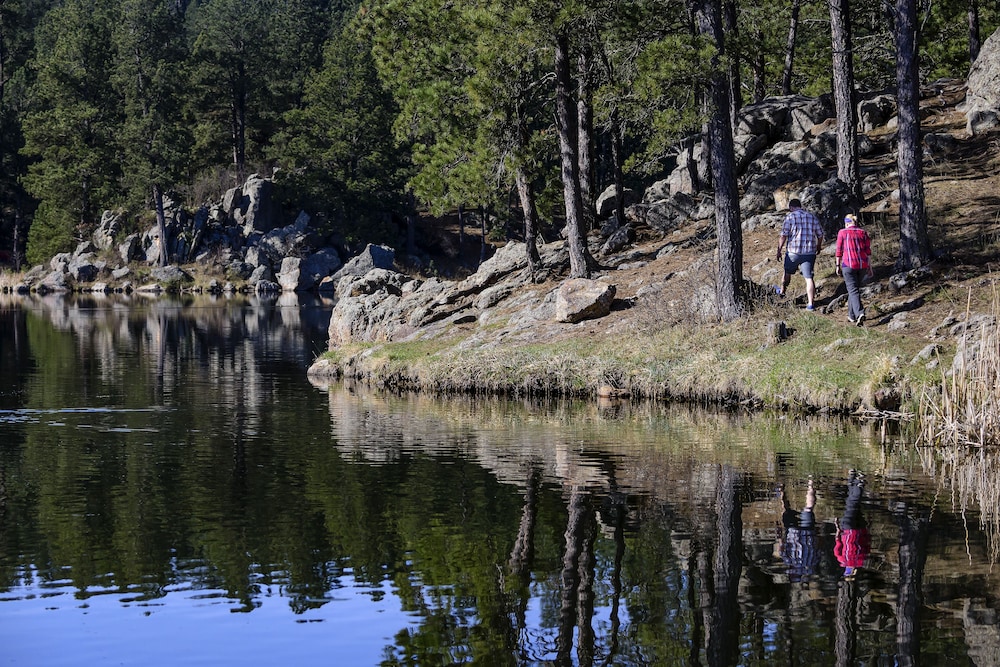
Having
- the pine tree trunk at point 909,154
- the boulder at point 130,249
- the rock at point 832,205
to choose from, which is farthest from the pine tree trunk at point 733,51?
the boulder at point 130,249

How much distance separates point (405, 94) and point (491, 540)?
22.2 meters

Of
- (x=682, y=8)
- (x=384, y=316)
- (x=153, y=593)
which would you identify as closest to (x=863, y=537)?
(x=153, y=593)

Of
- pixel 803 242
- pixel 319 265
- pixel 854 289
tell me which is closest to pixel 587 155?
pixel 803 242

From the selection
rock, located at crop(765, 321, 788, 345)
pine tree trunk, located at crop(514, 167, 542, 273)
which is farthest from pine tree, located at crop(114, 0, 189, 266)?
rock, located at crop(765, 321, 788, 345)

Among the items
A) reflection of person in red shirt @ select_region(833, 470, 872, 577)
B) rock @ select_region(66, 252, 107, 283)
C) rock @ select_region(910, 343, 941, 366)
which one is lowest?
reflection of person in red shirt @ select_region(833, 470, 872, 577)

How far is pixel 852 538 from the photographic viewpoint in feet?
37.3

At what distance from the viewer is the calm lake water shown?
28.2 ft

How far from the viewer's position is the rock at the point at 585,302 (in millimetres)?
26828

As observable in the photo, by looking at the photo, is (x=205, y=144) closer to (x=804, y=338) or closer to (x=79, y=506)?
(x=804, y=338)

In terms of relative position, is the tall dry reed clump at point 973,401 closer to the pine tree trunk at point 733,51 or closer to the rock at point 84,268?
the pine tree trunk at point 733,51

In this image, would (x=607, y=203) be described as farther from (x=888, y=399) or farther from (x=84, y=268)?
(x=84, y=268)

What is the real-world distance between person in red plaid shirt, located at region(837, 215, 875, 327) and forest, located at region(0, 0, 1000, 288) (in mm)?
1921

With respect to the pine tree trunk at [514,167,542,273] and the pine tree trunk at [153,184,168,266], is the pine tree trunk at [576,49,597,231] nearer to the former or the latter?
the pine tree trunk at [514,167,542,273]

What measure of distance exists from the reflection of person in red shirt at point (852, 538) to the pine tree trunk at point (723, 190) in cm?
1113
